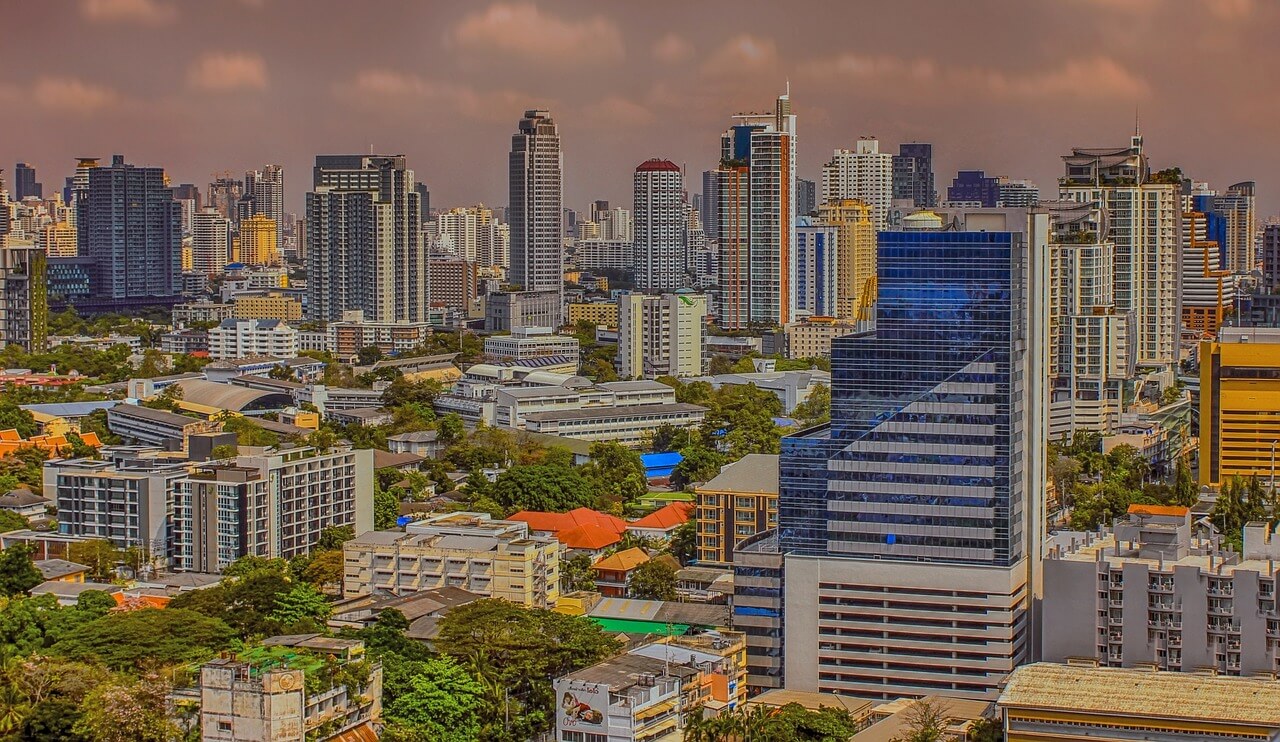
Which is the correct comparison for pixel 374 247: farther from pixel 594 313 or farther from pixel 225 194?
pixel 225 194

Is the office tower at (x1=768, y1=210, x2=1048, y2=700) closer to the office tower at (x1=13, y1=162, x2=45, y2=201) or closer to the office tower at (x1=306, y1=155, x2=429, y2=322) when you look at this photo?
the office tower at (x1=306, y1=155, x2=429, y2=322)

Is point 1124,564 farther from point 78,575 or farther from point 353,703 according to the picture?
point 78,575

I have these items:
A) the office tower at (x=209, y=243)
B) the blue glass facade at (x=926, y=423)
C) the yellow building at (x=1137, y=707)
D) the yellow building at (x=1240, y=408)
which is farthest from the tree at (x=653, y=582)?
the office tower at (x=209, y=243)

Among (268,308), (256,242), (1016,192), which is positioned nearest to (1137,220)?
(1016,192)

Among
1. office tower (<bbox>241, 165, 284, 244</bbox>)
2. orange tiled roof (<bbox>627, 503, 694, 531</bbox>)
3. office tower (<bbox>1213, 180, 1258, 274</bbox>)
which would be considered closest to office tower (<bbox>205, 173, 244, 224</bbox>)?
office tower (<bbox>241, 165, 284, 244</bbox>)


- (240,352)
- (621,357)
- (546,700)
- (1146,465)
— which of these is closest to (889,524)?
(546,700)

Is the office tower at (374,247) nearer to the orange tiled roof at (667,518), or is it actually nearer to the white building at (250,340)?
the white building at (250,340)
